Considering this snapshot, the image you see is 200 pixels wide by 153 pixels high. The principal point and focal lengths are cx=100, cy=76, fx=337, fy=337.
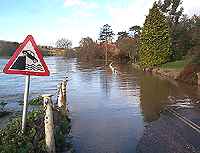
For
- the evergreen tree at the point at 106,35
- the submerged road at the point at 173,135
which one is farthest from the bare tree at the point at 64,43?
the submerged road at the point at 173,135

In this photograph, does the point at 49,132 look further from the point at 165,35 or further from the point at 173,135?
the point at 165,35

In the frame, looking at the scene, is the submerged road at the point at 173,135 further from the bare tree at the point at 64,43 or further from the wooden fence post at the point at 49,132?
the bare tree at the point at 64,43

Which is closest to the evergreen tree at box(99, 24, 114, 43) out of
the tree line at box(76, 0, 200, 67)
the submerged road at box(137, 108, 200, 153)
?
the tree line at box(76, 0, 200, 67)

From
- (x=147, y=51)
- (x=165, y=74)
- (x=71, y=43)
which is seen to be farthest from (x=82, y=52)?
(x=165, y=74)

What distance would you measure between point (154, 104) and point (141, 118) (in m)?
4.00

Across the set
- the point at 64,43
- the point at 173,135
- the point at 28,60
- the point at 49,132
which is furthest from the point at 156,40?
the point at 64,43

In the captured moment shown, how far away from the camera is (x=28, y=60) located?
671 centimetres

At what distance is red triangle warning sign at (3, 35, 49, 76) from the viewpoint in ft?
21.9

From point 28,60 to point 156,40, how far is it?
4479 centimetres

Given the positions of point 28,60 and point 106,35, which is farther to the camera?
point 106,35

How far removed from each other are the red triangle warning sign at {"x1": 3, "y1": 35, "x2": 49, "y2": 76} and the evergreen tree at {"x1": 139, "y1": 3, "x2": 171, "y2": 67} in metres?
43.8

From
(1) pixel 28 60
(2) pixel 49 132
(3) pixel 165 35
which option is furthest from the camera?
(3) pixel 165 35

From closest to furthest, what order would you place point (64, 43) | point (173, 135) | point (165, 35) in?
point (173, 135)
point (165, 35)
point (64, 43)

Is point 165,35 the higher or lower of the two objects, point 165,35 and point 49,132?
the higher
